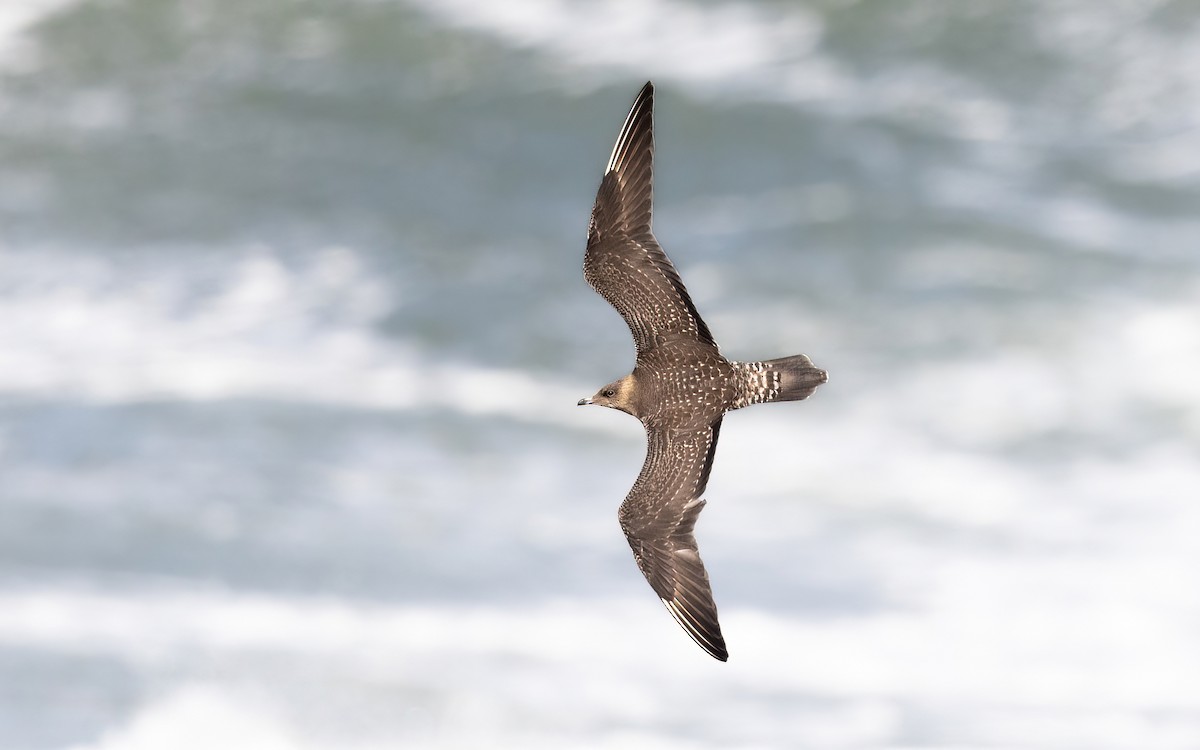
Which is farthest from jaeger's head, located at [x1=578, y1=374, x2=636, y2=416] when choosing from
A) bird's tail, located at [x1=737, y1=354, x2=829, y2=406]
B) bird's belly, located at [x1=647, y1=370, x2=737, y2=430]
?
bird's tail, located at [x1=737, y1=354, x2=829, y2=406]

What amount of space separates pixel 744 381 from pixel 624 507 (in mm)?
3053

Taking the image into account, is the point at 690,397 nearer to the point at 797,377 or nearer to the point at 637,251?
the point at 797,377

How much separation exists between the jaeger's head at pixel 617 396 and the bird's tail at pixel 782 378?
2.02 meters

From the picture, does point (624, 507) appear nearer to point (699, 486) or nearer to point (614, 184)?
point (699, 486)

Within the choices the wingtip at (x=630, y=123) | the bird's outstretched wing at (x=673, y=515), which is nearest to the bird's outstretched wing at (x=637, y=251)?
the wingtip at (x=630, y=123)

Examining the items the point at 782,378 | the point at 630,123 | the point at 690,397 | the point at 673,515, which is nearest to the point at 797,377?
the point at 782,378

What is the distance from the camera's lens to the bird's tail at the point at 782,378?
14.0m

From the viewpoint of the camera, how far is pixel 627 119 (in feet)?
48.5

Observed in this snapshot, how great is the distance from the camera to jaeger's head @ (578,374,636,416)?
15312 millimetres

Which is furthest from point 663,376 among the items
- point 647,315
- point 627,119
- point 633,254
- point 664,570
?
point 627,119

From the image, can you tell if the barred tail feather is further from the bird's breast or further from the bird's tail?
the bird's breast

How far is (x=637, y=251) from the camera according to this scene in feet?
48.3

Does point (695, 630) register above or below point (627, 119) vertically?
below

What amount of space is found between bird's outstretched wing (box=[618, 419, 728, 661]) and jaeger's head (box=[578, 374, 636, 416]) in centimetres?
58
